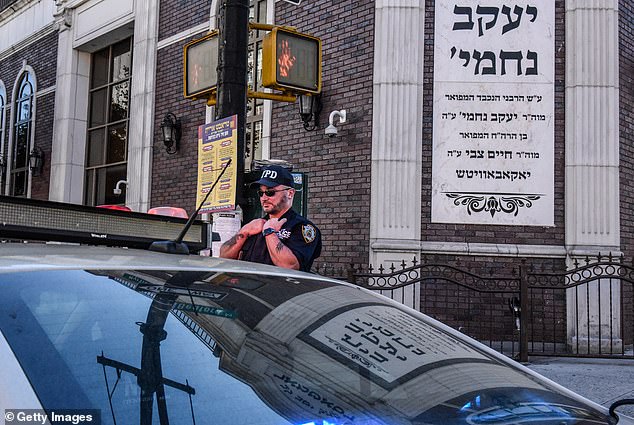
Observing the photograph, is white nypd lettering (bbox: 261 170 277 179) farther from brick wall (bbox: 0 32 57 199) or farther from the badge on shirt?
brick wall (bbox: 0 32 57 199)

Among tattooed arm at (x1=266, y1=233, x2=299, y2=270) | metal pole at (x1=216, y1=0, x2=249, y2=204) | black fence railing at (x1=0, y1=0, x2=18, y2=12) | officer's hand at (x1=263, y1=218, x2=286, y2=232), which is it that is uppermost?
black fence railing at (x1=0, y1=0, x2=18, y2=12)

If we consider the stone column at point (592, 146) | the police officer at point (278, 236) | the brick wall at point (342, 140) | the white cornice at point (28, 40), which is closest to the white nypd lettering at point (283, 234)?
the police officer at point (278, 236)

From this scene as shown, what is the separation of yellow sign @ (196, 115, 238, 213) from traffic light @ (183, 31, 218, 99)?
835 millimetres

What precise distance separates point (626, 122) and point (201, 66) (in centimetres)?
619

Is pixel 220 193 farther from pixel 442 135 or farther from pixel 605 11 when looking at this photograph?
pixel 605 11

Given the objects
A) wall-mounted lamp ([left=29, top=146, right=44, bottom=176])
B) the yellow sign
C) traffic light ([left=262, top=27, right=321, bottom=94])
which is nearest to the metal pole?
the yellow sign

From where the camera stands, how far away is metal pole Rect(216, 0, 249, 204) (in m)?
5.16

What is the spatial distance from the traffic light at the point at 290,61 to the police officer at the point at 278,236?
1575 millimetres

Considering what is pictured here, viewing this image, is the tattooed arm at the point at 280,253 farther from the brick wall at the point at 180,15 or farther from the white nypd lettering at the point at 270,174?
the brick wall at the point at 180,15

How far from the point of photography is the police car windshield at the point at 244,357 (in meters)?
1.50

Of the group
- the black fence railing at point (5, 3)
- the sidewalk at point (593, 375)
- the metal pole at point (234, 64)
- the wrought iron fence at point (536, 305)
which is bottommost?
the sidewalk at point (593, 375)

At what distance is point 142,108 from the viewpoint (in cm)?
1293

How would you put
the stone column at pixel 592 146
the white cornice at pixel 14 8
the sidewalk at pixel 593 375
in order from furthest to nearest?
the white cornice at pixel 14 8, the stone column at pixel 592 146, the sidewalk at pixel 593 375

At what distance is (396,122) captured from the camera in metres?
8.91
